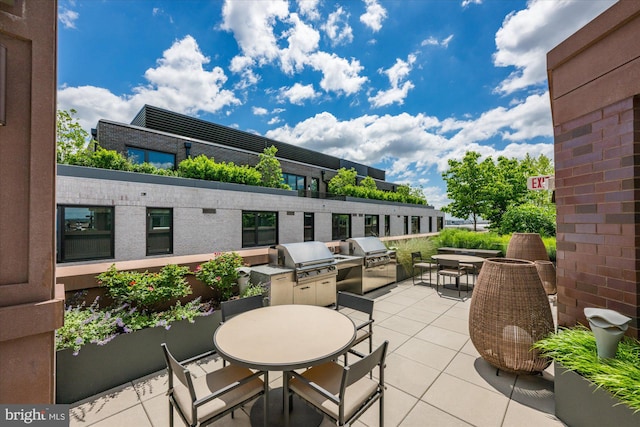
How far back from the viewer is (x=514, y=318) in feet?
10.1

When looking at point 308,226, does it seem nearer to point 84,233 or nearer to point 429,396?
point 84,233

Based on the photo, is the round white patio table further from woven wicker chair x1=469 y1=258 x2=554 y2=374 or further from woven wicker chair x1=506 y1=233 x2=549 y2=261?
woven wicker chair x1=506 y1=233 x2=549 y2=261

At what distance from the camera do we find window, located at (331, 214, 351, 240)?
52.0 ft

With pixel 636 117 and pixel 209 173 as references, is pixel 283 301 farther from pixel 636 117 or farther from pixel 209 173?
pixel 209 173

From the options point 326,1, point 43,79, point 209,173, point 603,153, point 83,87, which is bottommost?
point 603,153

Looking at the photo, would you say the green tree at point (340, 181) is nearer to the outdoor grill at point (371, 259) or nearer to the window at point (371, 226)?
the window at point (371, 226)

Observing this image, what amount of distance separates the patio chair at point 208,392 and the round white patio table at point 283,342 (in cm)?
18

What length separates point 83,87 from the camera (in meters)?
12.0

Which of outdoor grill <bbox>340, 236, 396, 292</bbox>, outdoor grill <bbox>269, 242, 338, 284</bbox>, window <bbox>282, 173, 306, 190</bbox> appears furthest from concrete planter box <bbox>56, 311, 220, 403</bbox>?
window <bbox>282, 173, 306, 190</bbox>

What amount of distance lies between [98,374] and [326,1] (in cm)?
861

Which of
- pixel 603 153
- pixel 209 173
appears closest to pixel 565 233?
pixel 603 153

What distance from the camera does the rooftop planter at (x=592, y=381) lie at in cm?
196

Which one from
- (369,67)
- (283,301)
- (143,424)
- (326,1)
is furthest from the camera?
(369,67)

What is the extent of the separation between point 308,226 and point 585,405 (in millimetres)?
12448
